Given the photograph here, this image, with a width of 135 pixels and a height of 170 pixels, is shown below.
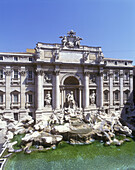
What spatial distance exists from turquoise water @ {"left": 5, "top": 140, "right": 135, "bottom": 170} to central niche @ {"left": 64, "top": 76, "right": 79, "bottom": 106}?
8.62 meters

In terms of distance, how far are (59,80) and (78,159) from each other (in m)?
11.1

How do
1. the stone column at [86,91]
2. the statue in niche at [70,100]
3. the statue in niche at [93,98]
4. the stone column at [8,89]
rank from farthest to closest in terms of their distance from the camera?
the statue in niche at [93,98] < the stone column at [86,91] < the statue in niche at [70,100] < the stone column at [8,89]

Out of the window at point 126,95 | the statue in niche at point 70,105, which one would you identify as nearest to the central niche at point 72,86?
the statue in niche at point 70,105

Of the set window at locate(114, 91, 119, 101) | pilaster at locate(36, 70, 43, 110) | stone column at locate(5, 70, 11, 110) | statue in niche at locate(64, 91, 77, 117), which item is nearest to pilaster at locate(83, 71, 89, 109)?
statue in niche at locate(64, 91, 77, 117)

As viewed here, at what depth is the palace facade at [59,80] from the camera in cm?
1593

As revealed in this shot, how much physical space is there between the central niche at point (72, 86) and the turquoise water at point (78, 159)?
8.62 m

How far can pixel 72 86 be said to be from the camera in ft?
59.4

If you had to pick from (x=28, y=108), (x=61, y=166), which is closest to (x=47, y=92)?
(x=28, y=108)

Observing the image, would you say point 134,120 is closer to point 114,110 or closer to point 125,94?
point 114,110

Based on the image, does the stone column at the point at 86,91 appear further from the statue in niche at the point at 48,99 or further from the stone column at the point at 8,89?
the stone column at the point at 8,89

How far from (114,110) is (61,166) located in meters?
14.6

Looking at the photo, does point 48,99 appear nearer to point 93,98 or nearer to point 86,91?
point 86,91

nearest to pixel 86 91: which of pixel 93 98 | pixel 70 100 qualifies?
pixel 93 98

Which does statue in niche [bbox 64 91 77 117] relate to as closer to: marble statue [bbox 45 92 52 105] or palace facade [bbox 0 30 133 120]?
palace facade [bbox 0 30 133 120]
